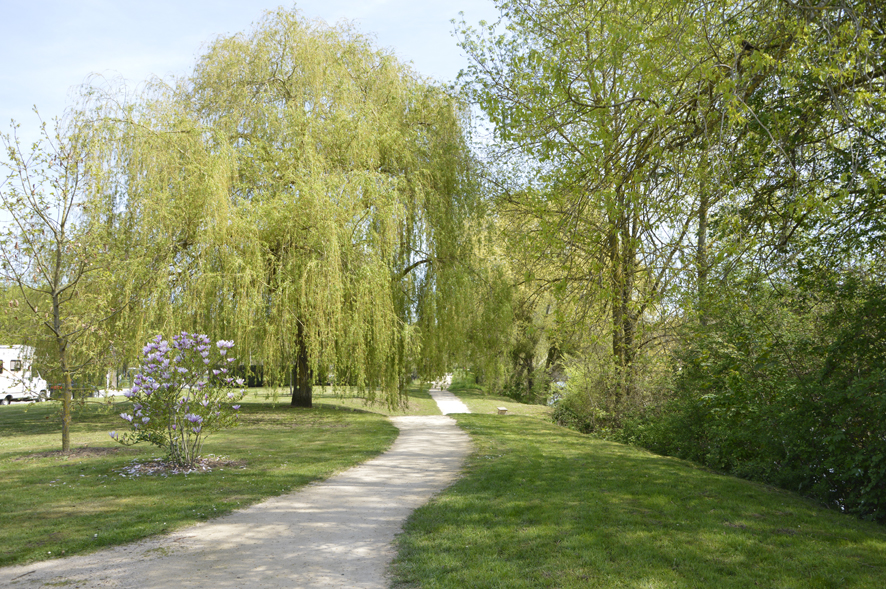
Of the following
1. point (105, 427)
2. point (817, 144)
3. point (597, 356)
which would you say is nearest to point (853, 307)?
point (817, 144)

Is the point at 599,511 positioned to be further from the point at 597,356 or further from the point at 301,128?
the point at 301,128

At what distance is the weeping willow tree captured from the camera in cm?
1455

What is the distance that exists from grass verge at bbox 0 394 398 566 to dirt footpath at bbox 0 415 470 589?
1.32ft

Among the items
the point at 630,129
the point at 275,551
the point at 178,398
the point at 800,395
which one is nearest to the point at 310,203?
the point at 178,398

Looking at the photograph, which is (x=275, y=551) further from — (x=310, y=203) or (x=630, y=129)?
(x=310, y=203)

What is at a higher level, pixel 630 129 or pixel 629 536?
pixel 630 129

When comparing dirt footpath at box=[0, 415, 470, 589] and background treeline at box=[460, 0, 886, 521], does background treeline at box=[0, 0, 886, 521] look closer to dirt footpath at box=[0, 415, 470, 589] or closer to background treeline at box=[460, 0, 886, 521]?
background treeline at box=[460, 0, 886, 521]

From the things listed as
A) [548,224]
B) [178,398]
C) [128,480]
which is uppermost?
[548,224]

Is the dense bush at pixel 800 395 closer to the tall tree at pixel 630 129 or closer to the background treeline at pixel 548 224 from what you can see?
the background treeline at pixel 548 224

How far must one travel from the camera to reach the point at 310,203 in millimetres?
15094

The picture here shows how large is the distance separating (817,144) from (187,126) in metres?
14.1

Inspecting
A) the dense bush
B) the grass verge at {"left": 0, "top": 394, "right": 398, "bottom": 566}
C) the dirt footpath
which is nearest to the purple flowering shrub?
the grass verge at {"left": 0, "top": 394, "right": 398, "bottom": 566}

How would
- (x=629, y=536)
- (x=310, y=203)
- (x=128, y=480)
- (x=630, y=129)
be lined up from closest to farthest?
1. (x=629, y=536)
2. (x=630, y=129)
3. (x=128, y=480)
4. (x=310, y=203)

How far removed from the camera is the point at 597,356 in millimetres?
15609
